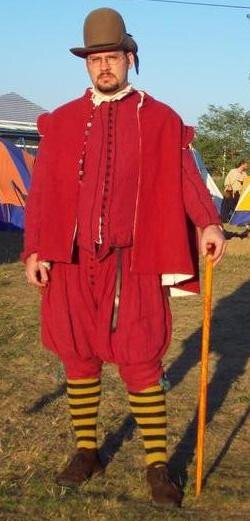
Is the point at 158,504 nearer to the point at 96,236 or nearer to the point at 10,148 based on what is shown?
the point at 96,236

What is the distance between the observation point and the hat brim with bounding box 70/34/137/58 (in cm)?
338

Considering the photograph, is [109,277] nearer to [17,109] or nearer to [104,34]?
[104,34]

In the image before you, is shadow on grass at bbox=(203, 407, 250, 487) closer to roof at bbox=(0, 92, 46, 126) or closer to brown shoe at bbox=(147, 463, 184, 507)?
brown shoe at bbox=(147, 463, 184, 507)

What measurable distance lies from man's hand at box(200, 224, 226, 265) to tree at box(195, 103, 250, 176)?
45337 mm

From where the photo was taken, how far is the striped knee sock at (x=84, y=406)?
3672 mm

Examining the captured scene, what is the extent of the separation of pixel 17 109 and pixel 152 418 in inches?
1122

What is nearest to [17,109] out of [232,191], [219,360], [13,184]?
[232,191]

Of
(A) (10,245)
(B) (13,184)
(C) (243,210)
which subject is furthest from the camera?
(C) (243,210)

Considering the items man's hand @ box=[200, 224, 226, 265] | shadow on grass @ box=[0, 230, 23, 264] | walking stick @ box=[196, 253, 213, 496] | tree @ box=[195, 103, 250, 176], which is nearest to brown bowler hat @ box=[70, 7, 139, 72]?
man's hand @ box=[200, 224, 226, 265]

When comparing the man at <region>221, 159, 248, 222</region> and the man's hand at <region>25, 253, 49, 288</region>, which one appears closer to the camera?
the man's hand at <region>25, 253, 49, 288</region>

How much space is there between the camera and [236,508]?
3549mm

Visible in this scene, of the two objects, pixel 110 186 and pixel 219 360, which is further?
pixel 219 360

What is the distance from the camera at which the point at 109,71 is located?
11.1 feet

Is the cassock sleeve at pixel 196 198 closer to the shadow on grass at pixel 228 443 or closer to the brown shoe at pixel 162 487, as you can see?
the brown shoe at pixel 162 487
